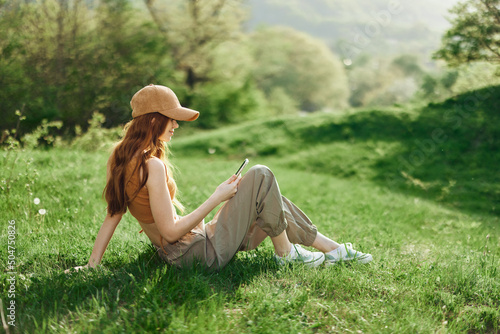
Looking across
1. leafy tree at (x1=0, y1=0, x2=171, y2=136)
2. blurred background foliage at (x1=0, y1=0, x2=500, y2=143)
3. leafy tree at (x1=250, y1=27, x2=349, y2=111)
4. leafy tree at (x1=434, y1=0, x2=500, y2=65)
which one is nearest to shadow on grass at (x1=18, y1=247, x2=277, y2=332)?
blurred background foliage at (x1=0, y1=0, x2=500, y2=143)

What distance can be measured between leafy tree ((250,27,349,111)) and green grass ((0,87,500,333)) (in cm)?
3116

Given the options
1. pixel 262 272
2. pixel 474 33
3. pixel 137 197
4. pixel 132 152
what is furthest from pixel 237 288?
pixel 474 33

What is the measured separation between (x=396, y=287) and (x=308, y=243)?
783 millimetres

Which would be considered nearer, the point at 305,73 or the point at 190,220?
the point at 190,220

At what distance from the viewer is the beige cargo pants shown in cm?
304

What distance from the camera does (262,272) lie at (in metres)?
3.20

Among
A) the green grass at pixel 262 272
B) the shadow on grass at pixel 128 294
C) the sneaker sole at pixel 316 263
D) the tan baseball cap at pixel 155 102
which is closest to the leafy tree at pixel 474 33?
the green grass at pixel 262 272

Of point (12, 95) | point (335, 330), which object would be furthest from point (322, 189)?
point (12, 95)

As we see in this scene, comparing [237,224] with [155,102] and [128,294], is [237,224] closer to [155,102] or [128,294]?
[128,294]

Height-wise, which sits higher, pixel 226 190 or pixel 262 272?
pixel 226 190

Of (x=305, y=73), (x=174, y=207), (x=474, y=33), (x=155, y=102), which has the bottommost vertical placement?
(x=174, y=207)

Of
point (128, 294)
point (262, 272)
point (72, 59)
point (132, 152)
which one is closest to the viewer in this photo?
point (128, 294)

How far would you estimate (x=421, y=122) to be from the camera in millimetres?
12078

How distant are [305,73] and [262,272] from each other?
37876 mm
